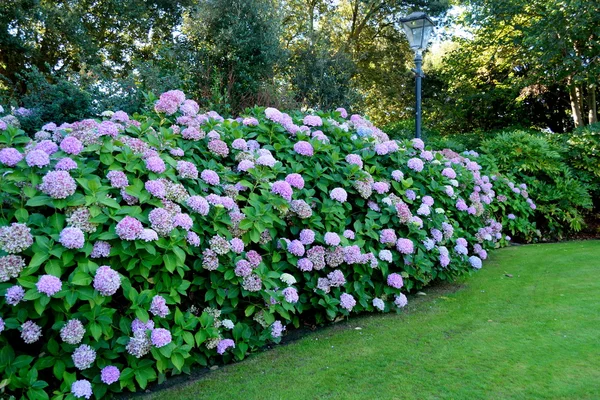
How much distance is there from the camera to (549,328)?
10.5ft

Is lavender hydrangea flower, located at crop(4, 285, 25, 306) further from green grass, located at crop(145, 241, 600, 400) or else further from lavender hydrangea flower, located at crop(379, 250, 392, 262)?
lavender hydrangea flower, located at crop(379, 250, 392, 262)

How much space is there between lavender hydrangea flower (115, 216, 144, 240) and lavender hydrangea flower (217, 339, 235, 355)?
0.94 m

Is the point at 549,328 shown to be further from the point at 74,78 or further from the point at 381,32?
the point at 381,32

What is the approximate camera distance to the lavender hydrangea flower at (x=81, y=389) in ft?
6.91

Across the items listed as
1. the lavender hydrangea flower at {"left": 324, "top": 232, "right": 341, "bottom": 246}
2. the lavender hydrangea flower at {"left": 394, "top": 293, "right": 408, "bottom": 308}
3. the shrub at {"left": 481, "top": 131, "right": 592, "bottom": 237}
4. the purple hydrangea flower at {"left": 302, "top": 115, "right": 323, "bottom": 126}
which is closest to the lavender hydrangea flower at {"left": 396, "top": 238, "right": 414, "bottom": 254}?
the lavender hydrangea flower at {"left": 394, "top": 293, "right": 408, "bottom": 308}

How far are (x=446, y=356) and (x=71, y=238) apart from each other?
2349mm

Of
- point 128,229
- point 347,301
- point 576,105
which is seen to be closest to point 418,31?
point 347,301

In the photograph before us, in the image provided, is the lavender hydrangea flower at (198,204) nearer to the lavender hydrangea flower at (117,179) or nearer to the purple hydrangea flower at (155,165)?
the purple hydrangea flower at (155,165)

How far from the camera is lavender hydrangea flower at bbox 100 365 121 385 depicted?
87.4 inches

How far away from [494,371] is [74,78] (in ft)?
22.6

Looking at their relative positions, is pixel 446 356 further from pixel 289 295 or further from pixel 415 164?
pixel 415 164

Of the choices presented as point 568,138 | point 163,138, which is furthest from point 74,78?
point 568,138

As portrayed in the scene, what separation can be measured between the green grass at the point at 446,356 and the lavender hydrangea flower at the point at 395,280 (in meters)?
0.27

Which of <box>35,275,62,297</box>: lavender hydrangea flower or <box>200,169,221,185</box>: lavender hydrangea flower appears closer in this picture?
<box>35,275,62,297</box>: lavender hydrangea flower
